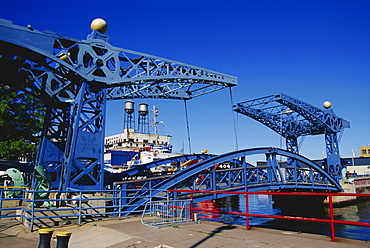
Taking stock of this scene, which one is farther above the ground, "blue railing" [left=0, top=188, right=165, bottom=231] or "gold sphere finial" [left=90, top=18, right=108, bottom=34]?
"gold sphere finial" [left=90, top=18, right=108, bottom=34]

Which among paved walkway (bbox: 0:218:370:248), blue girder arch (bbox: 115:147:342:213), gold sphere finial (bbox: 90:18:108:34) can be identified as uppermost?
gold sphere finial (bbox: 90:18:108:34)

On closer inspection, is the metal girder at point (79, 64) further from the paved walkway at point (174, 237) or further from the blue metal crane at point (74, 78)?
the paved walkway at point (174, 237)

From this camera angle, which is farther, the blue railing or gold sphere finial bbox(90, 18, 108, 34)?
gold sphere finial bbox(90, 18, 108, 34)

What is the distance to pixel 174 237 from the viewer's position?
8.42 metres

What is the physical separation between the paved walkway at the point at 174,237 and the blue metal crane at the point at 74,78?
3775 millimetres

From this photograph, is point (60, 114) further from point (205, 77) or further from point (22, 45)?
point (205, 77)

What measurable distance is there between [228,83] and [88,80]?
907 cm

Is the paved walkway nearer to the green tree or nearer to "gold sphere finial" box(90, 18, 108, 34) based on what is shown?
"gold sphere finial" box(90, 18, 108, 34)

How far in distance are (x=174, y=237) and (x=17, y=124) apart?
2529 cm

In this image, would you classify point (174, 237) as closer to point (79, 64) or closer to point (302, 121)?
point (79, 64)

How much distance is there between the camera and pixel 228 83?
1930 centimetres

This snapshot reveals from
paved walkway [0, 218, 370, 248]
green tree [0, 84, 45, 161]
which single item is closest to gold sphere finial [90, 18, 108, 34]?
paved walkway [0, 218, 370, 248]

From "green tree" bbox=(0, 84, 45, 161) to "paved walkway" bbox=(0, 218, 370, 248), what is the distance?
63.5 feet

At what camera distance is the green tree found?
27233mm
